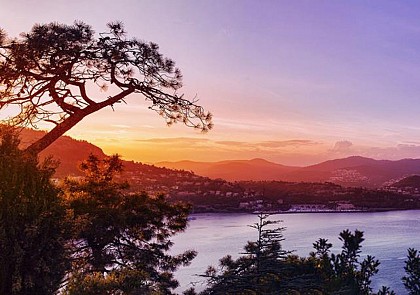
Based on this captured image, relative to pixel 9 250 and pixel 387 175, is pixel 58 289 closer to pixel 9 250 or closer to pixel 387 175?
pixel 9 250

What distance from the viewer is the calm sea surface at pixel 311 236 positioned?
107 feet

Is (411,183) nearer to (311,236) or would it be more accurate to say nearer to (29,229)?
(311,236)

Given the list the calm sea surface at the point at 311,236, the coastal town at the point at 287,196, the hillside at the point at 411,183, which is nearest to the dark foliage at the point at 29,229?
the calm sea surface at the point at 311,236

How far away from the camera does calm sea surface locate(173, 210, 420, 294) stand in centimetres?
3274

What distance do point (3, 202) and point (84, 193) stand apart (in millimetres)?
3812

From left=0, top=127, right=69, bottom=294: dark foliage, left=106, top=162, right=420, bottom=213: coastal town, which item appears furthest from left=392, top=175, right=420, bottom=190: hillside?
left=0, top=127, right=69, bottom=294: dark foliage

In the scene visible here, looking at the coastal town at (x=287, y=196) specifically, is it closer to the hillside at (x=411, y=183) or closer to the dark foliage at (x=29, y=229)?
the hillside at (x=411, y=183)

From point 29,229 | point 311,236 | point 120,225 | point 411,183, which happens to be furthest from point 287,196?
point 29,229

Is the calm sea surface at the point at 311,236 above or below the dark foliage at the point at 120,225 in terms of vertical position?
below

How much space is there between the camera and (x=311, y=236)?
49.8 m

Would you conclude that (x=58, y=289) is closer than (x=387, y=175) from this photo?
Yes

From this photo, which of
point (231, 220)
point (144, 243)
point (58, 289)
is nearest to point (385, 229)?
point (231, 220)

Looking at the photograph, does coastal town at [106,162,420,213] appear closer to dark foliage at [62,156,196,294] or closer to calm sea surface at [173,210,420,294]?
calm sea surface at [173,210,420,294]

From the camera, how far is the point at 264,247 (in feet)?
16.7
